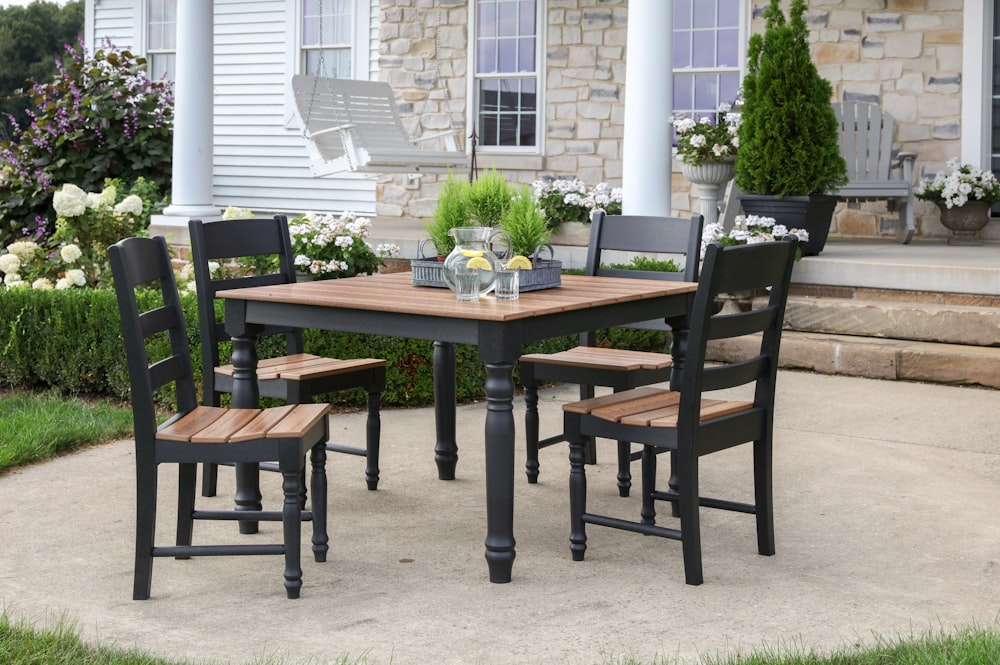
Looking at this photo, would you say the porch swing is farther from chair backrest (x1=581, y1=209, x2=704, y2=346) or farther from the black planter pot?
chair backrest (x1=581, y1=209, x2=704, y2=346)

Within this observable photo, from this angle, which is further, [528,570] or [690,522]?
[528,570]

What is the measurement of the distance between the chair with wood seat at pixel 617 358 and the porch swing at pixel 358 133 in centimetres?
423

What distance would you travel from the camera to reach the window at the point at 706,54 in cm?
1011

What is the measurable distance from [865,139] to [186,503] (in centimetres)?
669

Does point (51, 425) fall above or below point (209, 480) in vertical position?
above

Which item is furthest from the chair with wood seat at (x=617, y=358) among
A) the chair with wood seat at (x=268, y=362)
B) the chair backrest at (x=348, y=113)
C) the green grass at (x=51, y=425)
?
the chair backrest at (x=348, y=113)

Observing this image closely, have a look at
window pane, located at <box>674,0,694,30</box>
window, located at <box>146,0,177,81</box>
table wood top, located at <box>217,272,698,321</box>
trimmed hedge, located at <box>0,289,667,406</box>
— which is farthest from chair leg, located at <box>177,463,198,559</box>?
window, located at <box>146,0,177,81</box>

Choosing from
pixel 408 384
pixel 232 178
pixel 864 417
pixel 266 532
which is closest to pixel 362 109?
pixel 232 178

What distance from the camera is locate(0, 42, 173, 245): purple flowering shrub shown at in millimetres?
10219

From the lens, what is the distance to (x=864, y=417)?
5645mm

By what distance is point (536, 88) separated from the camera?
10969 millimetres

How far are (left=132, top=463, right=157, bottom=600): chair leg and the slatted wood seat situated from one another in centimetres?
660

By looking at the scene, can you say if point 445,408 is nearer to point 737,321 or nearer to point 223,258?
point 223,258

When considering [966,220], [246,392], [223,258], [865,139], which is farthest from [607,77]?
[246,392]
